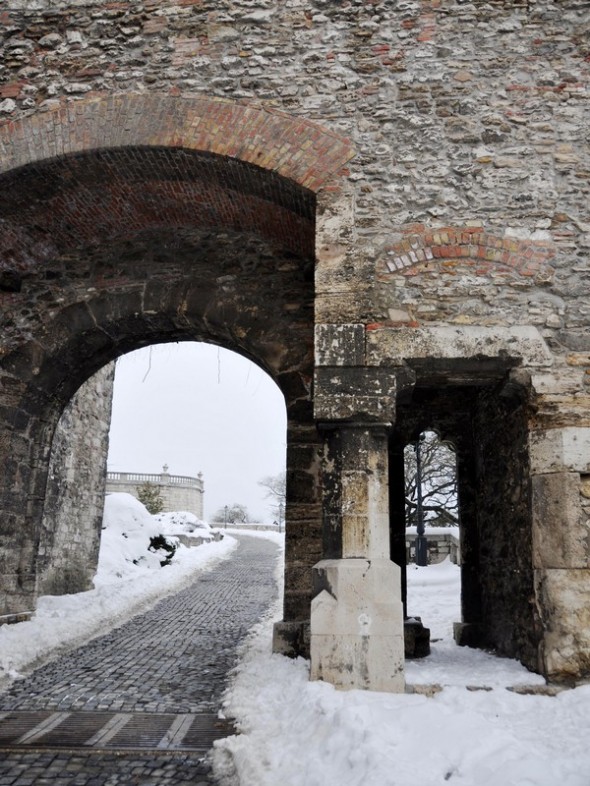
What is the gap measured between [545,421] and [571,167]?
2.18m

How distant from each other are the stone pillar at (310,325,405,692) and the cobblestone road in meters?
1.16

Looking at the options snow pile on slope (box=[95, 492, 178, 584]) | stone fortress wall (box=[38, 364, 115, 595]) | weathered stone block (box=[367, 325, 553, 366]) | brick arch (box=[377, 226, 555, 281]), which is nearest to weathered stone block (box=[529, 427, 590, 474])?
weathered stone block (box=[367, 325, 553, 366])

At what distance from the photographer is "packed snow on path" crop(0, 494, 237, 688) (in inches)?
276

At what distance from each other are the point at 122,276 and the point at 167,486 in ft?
A: 111

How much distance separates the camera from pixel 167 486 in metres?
40.8

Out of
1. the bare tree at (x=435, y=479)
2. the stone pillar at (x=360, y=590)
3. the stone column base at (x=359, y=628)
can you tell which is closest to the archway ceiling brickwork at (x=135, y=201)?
the stone pillar at (x=360, y=590)

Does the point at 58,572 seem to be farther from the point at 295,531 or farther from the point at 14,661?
the point at 295,531

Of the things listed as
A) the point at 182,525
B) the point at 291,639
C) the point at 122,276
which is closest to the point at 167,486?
the point at 182,525

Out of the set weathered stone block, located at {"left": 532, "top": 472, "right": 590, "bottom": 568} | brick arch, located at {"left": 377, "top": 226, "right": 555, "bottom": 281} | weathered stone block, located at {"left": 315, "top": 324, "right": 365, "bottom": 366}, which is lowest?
weathered stone block, located at {"left": 532, "top": 472, "right": 590, "bottom": 568}

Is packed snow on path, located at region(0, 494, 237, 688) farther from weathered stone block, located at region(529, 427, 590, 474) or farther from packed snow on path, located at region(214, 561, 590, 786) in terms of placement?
weathered stone block, located at region(529, 427, 590, 474)

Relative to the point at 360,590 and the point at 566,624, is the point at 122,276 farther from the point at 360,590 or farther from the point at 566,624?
the point at 566,624

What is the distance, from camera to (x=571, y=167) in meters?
5.72

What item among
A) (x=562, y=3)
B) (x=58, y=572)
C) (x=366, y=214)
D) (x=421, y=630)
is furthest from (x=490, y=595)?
(x=58, y=572)

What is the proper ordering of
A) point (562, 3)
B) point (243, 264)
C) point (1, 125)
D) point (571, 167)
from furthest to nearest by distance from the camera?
point (243, 264)
point (1, 125)
point (562, 3)
point (571, 167)
